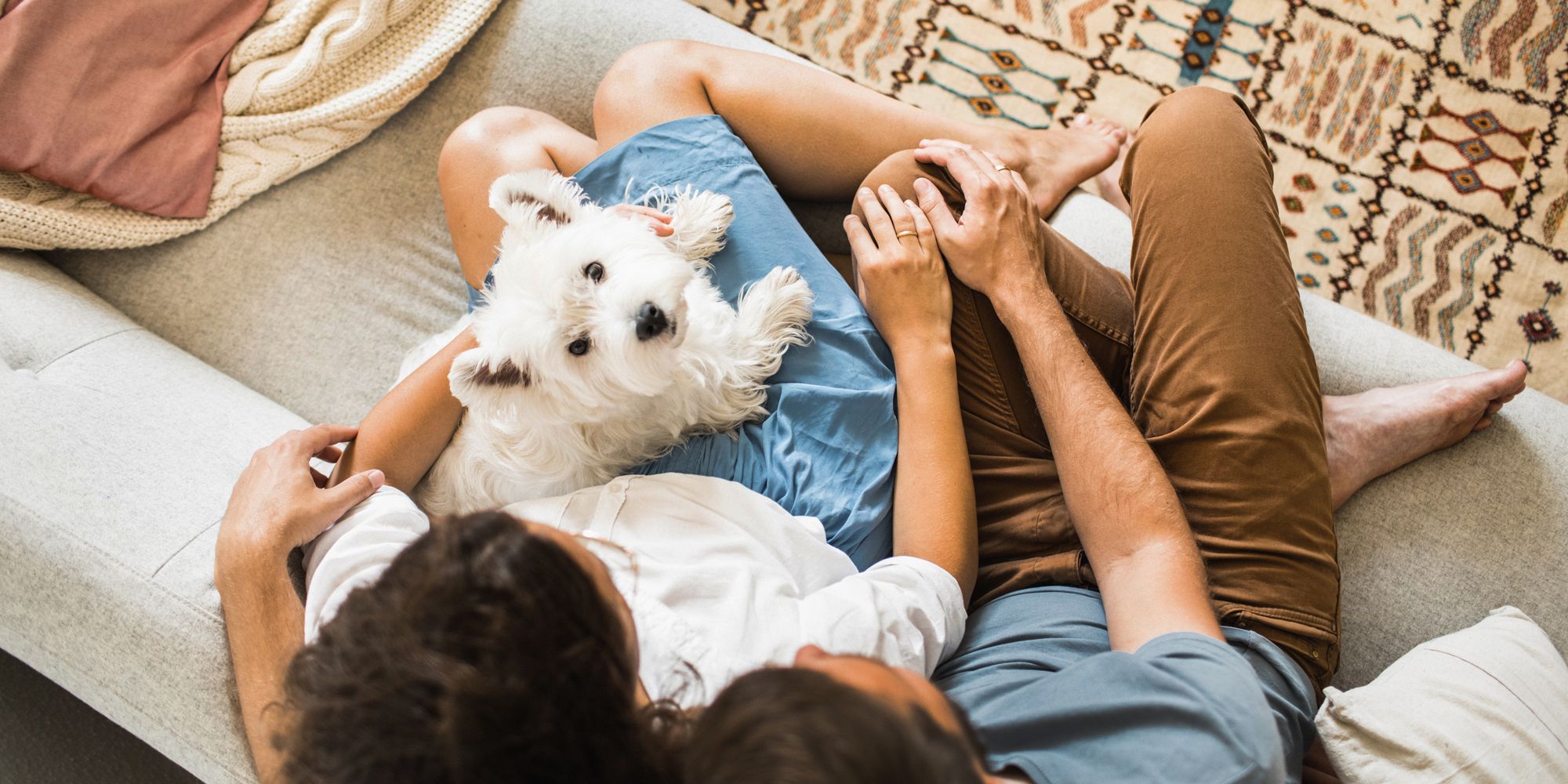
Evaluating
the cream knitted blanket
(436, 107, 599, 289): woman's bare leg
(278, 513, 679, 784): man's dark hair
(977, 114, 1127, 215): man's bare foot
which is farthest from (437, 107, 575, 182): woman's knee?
(278, 513, 679, 784): man's dark hair

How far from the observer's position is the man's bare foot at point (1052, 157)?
1646 mm

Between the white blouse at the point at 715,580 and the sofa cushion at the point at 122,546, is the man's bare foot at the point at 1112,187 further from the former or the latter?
the sofa cushion at the point at 122,546

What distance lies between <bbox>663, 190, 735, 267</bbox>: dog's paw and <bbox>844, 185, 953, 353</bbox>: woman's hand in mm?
221

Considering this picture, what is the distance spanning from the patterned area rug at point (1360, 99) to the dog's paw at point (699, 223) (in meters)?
1.08

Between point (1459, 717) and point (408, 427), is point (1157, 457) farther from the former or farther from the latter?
point (408, 427)

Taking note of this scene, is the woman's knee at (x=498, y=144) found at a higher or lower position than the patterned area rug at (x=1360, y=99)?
lower

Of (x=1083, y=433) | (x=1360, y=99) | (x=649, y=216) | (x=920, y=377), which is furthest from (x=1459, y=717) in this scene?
(x=1360, y=99)

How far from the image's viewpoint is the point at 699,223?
1.38 m

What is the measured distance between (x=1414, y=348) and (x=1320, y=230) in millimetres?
711

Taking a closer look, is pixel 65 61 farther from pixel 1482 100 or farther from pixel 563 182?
pixel 1482 100

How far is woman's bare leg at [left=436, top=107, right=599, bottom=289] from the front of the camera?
153 cm

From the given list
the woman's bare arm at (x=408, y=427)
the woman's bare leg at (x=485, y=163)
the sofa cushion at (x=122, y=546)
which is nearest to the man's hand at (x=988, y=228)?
the woman's bare leg at (x=485, y=163)

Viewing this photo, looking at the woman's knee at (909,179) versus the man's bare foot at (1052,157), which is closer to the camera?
the woman's knee at (909,179)

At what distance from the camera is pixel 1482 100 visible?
2139mm
